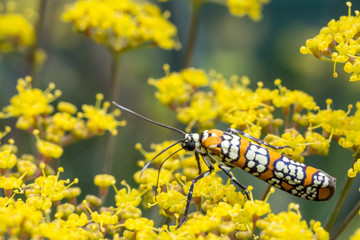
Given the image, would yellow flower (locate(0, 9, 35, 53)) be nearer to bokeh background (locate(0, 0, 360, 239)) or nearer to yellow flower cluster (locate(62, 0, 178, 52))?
bokeh background (locate(0, 0, 360, 239))

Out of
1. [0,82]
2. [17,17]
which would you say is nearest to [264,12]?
[17,17]

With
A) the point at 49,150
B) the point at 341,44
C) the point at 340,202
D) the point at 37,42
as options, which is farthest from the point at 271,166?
the point at 37,42

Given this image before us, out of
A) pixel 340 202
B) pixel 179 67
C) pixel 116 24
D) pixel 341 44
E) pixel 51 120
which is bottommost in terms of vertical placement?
pixel 51 120

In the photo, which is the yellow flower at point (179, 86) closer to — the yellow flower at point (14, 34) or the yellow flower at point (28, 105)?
the yellow flower at point (28, 105)

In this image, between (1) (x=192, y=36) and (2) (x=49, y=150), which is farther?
(1) (x=192, y=36)

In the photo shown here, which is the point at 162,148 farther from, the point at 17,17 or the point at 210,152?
the point at 17,17

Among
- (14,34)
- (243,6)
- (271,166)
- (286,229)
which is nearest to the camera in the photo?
(286,229)

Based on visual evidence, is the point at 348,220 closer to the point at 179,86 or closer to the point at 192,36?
the point at 179,86
